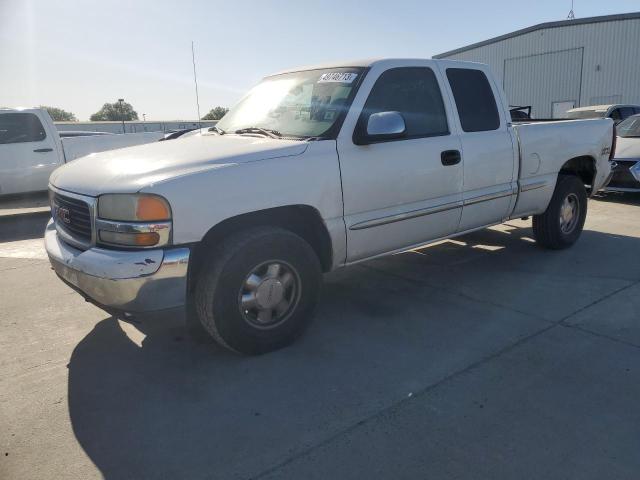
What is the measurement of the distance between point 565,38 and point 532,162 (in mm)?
24327

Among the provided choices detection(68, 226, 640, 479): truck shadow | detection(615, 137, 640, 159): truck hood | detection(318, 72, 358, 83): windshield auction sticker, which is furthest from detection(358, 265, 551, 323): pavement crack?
detection(615, 137, 640, 159): truck hood

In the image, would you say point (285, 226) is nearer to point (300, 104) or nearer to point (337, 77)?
point (300, 104)

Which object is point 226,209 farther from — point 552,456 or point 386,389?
point 552,456

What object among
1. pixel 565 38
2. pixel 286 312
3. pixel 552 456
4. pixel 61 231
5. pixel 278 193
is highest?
pixel 565 38

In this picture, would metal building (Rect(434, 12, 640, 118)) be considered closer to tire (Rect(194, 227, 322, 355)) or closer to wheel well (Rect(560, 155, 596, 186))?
wheel well (Rect(560, 155, 596, 186))

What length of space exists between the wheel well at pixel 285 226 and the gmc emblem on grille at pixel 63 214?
3.09 ft

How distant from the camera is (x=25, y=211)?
1013 cm

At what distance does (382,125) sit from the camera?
3.67 metres

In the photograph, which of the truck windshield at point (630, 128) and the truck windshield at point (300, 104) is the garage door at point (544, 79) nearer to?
the truck windshield at point (630, 128)

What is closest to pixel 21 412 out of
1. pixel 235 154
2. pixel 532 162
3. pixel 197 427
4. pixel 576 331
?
pixel 197 427

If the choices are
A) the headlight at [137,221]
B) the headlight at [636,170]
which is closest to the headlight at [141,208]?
the headlight at [137,221]

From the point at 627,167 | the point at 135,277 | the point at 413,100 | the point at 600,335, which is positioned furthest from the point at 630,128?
the point at 135,277

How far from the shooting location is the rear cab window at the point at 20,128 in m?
8.86

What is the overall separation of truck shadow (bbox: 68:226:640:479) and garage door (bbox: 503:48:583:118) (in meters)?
24.0
